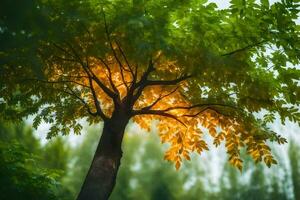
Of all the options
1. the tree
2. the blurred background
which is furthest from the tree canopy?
the blurred background

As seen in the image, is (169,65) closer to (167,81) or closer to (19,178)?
(167,81)

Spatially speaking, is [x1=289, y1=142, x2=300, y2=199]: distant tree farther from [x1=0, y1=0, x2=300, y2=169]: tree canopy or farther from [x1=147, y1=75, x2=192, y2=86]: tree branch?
[x1=147, y1=75, x2=192, y2=86]: tree branch

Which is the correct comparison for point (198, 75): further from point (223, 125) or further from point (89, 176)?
point (89, 176)

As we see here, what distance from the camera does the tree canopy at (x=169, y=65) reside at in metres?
6.62

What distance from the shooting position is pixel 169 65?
Result: 8.20 metres

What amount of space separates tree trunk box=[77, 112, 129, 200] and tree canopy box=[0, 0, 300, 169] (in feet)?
1.27

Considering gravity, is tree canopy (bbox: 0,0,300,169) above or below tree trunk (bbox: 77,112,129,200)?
above

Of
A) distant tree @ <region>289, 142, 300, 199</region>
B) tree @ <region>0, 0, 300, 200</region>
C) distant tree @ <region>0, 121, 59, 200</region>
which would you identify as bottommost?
distant tree @ <region>0, 121, 59, 200</region>

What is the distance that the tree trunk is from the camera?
7590 mm

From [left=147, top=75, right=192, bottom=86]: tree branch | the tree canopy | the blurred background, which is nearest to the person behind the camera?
the tree canopy

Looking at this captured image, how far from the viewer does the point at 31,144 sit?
3114 centimetres

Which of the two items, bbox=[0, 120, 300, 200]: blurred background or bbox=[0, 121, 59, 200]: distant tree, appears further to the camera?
A: bbox=[0, 120, 300, 200]: blurred background

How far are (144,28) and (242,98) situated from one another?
2.79 m

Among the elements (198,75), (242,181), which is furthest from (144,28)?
(242,181)
